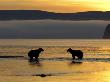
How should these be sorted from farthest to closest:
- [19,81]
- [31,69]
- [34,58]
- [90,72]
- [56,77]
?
1. [34,58]
2. [31,69]
3. [90,72]
4. [56,77]
5. [19,81]

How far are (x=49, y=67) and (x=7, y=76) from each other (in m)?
6.68

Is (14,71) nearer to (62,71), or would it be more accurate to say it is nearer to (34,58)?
(62,71)

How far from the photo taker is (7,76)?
25.5 meters

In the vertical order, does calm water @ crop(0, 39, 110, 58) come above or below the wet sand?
below

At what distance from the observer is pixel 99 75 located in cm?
2641

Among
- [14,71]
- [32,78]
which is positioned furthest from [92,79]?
[14,71]

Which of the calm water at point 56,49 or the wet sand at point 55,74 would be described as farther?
the calm water at point 56,49

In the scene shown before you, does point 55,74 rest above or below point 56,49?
above

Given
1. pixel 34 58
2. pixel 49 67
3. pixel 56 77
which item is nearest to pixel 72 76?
pixel 56 77

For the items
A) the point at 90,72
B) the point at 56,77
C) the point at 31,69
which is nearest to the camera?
the point at 56,77

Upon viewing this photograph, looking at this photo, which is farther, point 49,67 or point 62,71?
point 49,67

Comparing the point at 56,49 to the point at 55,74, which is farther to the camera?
the point at 56,49

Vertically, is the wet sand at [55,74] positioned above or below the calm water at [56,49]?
above

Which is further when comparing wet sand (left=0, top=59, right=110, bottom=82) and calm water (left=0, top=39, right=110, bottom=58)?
calm water (left=0, top=39, right=110, bottom=58)
